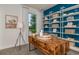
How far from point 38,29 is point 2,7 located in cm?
83

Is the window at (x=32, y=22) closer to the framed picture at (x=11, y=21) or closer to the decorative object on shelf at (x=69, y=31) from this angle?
the framed picture at (x=11, y=21)

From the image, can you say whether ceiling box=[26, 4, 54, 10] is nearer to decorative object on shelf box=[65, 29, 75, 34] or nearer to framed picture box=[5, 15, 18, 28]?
framed picture box=[5, 15, 18, 28]

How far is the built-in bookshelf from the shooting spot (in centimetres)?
180

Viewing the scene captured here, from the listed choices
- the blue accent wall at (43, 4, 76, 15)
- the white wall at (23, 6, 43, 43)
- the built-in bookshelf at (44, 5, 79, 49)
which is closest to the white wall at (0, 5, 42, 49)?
the white wall at (23, 6, 43, 43)

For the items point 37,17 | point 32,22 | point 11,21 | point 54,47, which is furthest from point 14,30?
point 54,47

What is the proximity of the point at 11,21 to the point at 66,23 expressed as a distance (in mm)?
1126

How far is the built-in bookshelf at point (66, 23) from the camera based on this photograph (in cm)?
180

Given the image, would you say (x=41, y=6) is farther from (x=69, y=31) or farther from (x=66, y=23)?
(x=69, y=31)

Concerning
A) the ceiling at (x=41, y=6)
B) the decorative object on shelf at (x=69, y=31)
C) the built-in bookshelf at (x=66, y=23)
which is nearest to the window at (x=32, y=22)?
the ceiling at (x=41, y=6)

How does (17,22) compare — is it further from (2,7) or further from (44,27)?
(44,27)

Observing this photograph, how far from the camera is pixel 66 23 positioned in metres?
1.87
